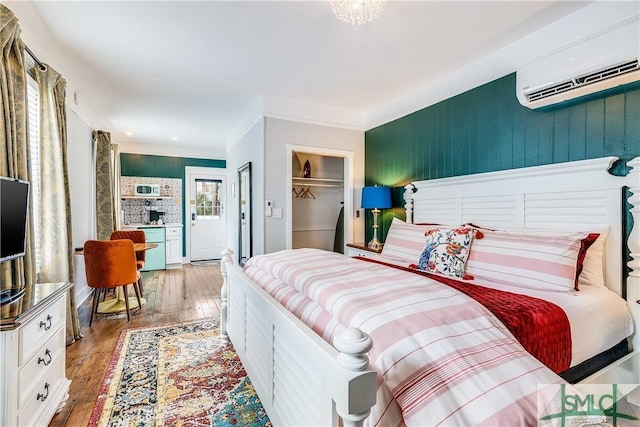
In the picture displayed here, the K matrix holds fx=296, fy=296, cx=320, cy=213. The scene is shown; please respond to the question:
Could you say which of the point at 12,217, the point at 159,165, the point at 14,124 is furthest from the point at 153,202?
the point at 12,217

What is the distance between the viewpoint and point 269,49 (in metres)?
2.59

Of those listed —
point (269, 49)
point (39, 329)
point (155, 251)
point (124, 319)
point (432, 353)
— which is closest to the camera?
point (432, 353)

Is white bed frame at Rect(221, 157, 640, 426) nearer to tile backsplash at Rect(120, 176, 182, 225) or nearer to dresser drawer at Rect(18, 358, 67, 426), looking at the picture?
dresser drawer at Rect(18, 358, 67, 426)

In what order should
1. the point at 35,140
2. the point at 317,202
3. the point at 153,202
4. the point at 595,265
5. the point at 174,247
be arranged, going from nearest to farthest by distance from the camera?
1. the point at 595,265
2. the point at 35,140
3. the point at 317,202
4. the point at 174,247
5. the point at 153,202

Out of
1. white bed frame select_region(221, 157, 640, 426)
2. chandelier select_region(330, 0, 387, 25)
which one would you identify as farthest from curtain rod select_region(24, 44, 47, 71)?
chandelier select_region(330, 0, 387, 25)

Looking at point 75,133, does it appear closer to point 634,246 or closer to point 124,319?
point 124,319

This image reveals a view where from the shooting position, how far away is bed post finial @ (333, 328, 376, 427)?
842mm

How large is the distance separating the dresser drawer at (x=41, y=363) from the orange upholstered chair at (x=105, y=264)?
4.55 ft

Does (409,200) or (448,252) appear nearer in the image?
(448,252)

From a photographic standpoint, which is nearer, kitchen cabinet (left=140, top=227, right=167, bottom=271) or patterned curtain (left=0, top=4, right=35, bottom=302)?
patterned curtain (left=0, top=4, right=35, bottom=302)

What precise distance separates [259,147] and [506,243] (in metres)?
2.94

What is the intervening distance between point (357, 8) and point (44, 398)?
2.85 m

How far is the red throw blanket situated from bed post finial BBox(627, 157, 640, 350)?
78 cm

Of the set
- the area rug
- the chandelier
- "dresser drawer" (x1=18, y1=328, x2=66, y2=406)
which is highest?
the chandelier
